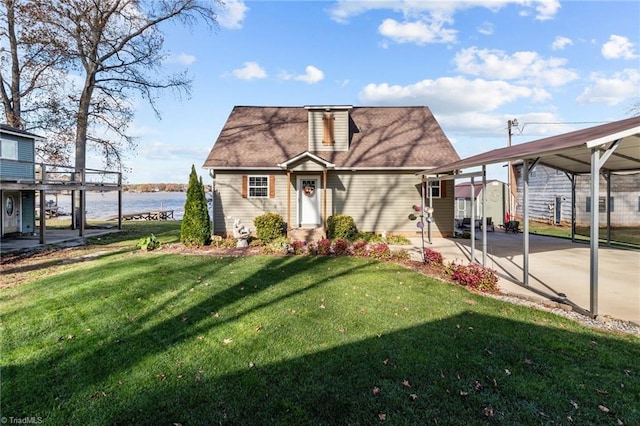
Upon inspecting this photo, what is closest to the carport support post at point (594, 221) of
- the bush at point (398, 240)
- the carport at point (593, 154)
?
the carport at point (593, 154)

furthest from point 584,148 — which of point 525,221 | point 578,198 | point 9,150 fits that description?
point 9,150

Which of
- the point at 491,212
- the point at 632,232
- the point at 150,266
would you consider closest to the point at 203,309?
the point at 150,266

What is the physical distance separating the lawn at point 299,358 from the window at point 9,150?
963 centimetres

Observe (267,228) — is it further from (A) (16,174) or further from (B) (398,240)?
(A) (16,174)

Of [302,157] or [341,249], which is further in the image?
[302,157]

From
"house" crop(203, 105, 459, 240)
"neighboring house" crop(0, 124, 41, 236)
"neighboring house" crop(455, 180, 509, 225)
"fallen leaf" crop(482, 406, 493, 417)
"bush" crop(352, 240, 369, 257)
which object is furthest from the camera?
"neighboring house" crop(455, 180, 509, 225)

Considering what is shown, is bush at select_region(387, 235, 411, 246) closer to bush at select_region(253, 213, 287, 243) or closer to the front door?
bush at select_region(253, 213, 287, 243)

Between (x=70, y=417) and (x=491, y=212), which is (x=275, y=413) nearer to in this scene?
(x=70, y=417)

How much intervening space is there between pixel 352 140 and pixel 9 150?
1419 centimetres

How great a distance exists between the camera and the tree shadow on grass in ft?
9.54

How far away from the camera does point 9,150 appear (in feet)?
43.3

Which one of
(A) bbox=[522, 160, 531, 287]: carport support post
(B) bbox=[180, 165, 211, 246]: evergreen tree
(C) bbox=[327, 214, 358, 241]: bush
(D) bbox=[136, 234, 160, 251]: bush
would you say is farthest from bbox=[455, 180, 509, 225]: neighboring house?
(D) bbox=[136, 234, 160, 251]: bush

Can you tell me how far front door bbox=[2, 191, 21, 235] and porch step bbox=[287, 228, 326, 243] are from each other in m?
11.8

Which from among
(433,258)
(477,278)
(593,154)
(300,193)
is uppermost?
(593,154)
